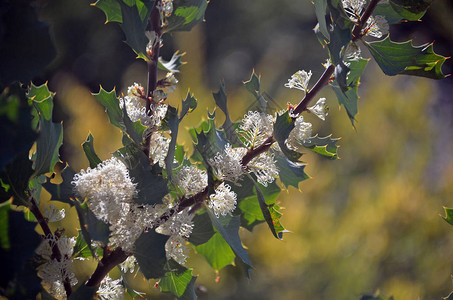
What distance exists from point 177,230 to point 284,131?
10 cm

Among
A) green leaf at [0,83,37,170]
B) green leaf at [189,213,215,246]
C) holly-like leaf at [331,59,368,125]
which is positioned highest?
green leaf at [0,83,37,170]

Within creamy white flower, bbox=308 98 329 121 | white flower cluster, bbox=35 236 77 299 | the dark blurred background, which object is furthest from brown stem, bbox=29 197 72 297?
the dark blurred background

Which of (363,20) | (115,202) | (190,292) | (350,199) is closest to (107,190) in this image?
(115,202)

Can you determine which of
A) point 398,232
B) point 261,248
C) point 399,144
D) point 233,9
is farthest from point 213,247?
point 233,9

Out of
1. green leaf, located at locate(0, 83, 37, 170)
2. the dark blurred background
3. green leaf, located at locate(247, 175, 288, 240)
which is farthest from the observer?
the dark blurred background

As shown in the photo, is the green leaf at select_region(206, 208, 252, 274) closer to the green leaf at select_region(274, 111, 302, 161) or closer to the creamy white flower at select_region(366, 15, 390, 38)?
the green leaf at select_region(274, 111, 302, 161)

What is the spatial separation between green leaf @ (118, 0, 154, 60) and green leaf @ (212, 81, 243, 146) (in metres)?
0.07

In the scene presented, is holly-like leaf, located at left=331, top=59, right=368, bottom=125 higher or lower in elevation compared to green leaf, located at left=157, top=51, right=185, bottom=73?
higher

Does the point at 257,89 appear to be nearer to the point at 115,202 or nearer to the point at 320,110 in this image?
the point at 320,110

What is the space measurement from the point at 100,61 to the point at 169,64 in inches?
87.0

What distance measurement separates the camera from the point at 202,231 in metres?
0.36

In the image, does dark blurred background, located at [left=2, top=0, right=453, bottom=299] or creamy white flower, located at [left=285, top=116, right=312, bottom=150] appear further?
dark blurred background, located at [left=2, top=0, right=453, bottom=299]

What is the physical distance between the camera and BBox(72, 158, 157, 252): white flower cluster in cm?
29

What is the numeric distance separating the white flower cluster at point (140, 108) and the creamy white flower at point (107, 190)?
0.05 metres
